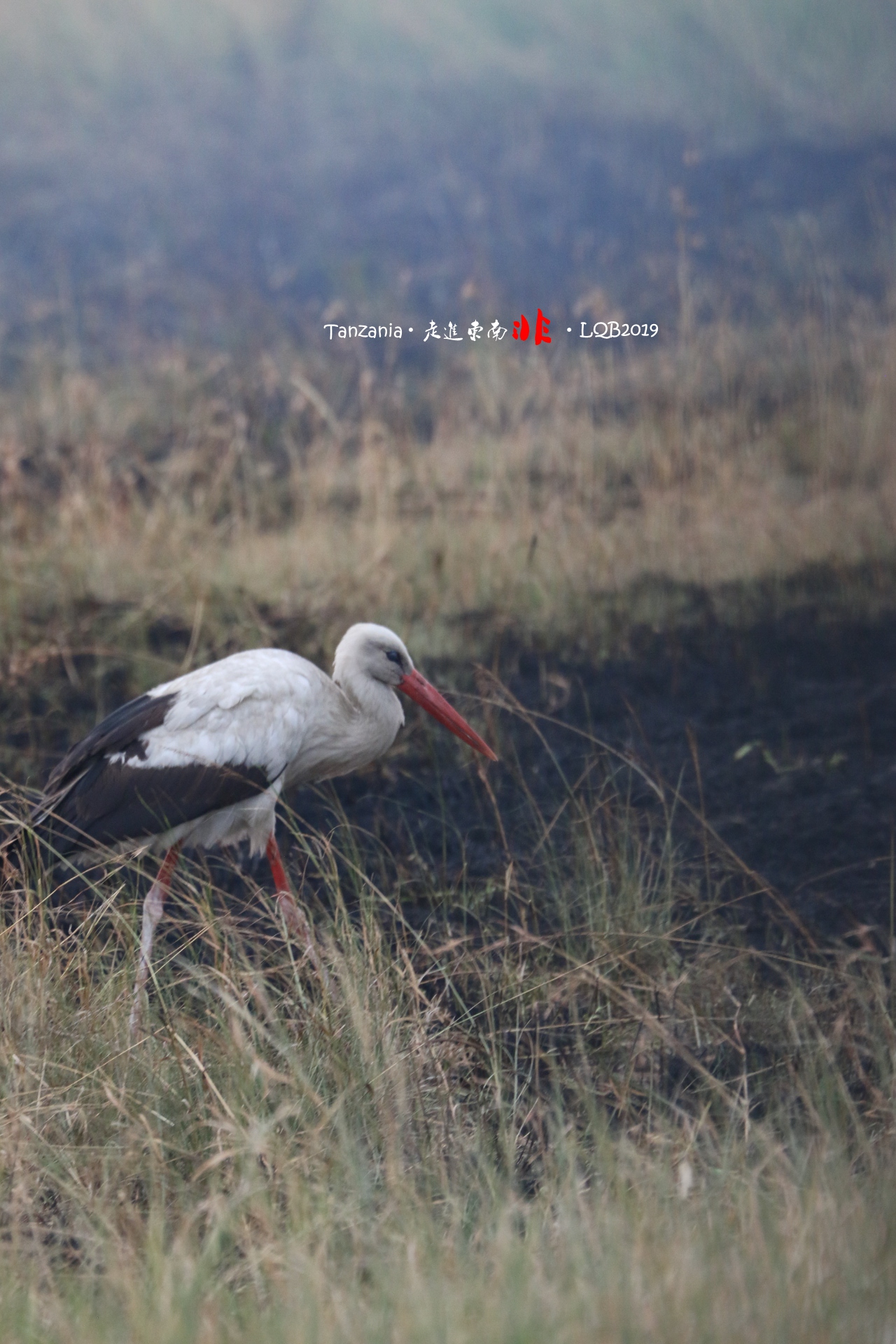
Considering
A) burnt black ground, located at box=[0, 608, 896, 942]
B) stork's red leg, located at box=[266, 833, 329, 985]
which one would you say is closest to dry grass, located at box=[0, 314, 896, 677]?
burnt black ground, located at box=[0, 608, 896, 942]

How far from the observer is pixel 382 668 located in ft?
11.2

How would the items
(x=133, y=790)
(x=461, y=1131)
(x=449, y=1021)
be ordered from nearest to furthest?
(x=461, y=1131) → (x=449, y=1021) → (x=133, y=790)

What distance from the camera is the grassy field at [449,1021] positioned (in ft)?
5.84

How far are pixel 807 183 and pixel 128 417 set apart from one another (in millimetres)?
4124

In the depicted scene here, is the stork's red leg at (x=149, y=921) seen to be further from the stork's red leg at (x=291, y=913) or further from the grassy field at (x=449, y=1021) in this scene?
the stork's red leg at (x=291, y=913)

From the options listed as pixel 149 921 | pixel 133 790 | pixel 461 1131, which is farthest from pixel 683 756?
pixel 461 1131

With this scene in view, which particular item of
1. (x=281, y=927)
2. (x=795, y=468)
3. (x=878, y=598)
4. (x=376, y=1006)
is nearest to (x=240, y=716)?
(x=281, y=927)

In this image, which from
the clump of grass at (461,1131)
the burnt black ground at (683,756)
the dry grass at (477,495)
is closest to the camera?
the clump of grass at (461,1131)

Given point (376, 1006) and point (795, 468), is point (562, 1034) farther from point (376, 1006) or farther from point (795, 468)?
point (795, 468)

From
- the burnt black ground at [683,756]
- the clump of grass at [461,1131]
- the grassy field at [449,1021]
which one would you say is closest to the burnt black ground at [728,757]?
the burnt black ground at [683,756]

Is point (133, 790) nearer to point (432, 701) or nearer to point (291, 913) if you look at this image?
point (291, 913)

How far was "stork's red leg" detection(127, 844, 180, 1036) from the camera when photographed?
2520mm

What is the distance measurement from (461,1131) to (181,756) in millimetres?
1252

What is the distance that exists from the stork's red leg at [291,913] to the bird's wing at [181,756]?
175 mm
